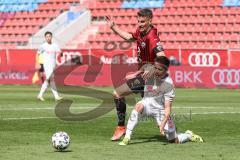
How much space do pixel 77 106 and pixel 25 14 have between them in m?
29.6

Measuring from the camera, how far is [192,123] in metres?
15.8

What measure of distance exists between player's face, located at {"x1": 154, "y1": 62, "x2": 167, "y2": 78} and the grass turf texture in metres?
1.21

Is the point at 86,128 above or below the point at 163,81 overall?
below

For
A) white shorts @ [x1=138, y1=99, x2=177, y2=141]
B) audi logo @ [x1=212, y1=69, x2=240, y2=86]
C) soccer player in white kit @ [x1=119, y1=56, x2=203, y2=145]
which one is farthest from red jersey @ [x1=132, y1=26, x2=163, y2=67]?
audi logo @ [x1=212, y1=69, x2=240, y2=86]

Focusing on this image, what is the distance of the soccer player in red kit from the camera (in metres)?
12.3

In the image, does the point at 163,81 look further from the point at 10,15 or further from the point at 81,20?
the point at 10,15

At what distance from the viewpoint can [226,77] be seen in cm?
3353

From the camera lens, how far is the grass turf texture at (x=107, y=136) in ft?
33.9

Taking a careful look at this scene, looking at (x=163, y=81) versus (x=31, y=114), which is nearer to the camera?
(x=163, y=81)

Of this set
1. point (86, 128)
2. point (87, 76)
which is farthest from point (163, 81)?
point (87, 76)

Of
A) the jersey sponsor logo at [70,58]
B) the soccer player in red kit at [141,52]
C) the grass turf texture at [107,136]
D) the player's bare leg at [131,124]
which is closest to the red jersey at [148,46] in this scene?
the soccer player in red kit at [141,52]

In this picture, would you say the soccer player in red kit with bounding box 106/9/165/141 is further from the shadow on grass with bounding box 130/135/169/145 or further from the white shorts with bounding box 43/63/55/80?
the white shorts with bounding box 43/63/55/80

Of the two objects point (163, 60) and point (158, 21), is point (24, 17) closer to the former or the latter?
point (158, 21)

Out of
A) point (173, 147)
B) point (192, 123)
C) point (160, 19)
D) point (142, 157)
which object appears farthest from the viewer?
point (160, 19)
